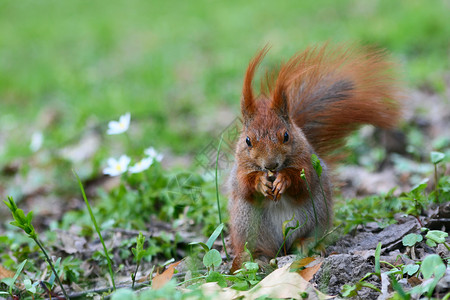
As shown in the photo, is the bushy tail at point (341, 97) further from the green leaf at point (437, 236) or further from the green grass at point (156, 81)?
the green leaf at point (437, 236)

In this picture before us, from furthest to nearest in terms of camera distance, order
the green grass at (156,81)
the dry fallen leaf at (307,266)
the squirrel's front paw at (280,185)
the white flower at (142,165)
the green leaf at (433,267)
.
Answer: the green grass at (156,81) → the white flower at (142,165) → the squirrel's front paw at (280,185) → the dry fallen leaf at (307,266) → the green leaf at (433,267)

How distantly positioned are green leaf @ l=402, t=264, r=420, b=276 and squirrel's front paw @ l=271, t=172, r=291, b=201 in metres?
0.47

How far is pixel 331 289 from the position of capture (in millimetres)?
1687

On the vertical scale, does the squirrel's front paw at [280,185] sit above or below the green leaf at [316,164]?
below

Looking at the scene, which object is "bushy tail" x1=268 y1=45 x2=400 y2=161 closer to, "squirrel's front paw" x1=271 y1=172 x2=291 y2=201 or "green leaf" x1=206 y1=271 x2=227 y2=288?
"squirrel's front paw" x1=271 y1=172 x2=291 y2=201

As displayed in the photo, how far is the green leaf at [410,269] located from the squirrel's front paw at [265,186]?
0.50m

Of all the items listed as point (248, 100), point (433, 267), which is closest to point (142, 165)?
point (248, 100)

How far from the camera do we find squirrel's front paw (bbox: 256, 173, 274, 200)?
1.87 meters

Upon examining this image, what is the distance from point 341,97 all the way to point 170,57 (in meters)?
4.95

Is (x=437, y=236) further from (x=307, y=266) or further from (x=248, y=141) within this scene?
(x=248, y=141)

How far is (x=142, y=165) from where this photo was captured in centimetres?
248

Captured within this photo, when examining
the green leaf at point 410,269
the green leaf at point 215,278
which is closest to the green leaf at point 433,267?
the green leaf at point 410,269

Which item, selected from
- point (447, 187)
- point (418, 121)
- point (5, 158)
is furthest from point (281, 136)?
point (5, 158)

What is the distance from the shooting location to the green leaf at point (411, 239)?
1.82 meters
